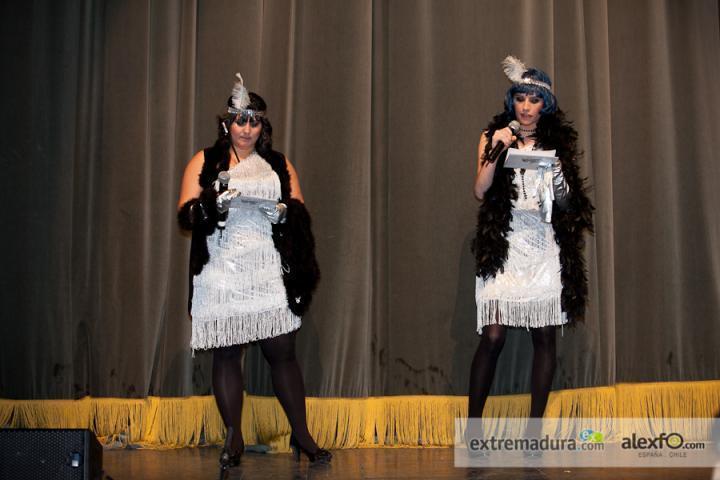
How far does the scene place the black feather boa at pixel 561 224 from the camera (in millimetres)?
3807

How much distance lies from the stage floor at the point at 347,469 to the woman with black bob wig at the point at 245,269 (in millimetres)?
140

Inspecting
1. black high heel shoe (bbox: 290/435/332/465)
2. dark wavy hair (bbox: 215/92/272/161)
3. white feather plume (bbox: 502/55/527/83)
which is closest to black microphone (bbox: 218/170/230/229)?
dark wavy hair (bbox: 215/92/272/161)

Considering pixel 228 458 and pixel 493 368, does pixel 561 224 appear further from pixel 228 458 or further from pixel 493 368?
pixel 228 458

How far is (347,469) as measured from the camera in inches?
143

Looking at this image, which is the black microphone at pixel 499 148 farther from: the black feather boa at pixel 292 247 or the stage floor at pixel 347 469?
the stage floor at pixel 347 469

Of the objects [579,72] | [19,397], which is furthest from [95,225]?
[579,72]

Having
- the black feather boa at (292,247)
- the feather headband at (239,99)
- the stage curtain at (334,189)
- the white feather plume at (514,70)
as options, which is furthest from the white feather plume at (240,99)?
the white feather plume at (514,70)

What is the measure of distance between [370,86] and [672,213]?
175 centimetres

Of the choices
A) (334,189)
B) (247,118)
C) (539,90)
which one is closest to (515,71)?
(539,90)

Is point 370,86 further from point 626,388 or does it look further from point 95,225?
point 626,388

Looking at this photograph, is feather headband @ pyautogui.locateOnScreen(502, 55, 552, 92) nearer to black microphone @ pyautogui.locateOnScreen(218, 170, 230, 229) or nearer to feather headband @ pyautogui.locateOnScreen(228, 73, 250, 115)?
feather headband @ pyautogui.locateOnScreen(228, 73, 250, 115)

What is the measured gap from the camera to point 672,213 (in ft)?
15.2

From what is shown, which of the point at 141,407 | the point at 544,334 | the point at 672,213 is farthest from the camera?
the point at 672,213

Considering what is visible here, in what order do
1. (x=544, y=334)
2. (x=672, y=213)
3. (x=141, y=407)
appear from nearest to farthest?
(x=544, y=334)
(x=141, y=407)
(x=672, y=213)
